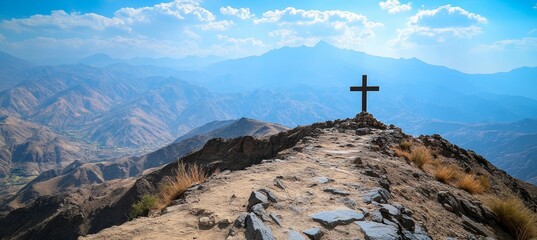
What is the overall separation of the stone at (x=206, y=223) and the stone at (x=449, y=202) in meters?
5.93

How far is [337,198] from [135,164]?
18139 cm

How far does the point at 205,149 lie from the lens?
1321 inches

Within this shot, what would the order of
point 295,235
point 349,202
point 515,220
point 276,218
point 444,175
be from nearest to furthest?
1. point 295,235
2. point 276,218
3. point 349,202
4. point 515,220
5. point 444,175

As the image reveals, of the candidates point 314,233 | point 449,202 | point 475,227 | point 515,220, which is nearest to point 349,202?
point 314,233

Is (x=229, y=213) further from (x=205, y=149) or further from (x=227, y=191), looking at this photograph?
(x=205, y=149)

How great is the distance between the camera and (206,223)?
5.49 m

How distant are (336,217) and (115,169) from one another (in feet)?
579

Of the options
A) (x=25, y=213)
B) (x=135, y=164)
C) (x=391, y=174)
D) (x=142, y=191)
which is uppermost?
(x=391, y=174)

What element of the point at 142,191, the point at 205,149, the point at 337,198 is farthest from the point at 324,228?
the point at 142,191

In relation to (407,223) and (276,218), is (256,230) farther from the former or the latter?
(407,223)

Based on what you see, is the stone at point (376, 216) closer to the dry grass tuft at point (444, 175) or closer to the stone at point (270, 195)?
the stone at point (270, 195)

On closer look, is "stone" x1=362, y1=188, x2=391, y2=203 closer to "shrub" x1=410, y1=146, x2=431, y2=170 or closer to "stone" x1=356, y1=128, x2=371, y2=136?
"shrub" x1=410, y1=146, x2=431, y2=170

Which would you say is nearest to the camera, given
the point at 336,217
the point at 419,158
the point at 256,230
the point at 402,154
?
the point at 256,230

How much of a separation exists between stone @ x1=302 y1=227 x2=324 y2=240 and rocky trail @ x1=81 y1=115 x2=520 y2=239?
16 mm
